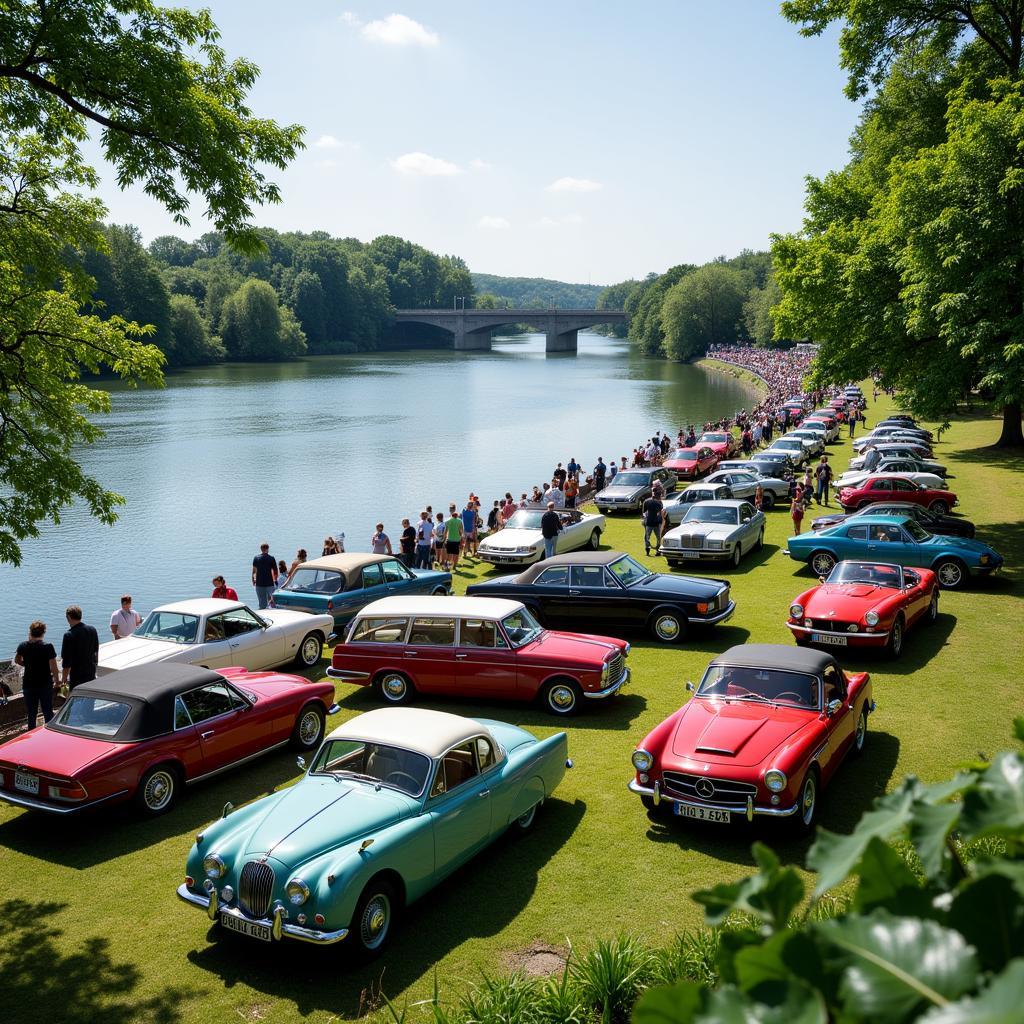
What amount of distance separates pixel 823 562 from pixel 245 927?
16.6 metres

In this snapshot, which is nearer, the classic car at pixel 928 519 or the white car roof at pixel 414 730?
the white car roof at pixel 414 730

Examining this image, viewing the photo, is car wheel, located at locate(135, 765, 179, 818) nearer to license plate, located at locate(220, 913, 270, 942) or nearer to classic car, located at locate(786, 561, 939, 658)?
license plate, located at locate(220, 913, 270, 942)

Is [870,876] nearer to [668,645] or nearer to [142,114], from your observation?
[142,114]

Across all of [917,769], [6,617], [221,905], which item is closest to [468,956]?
[221,905]

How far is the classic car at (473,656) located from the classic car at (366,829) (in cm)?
328

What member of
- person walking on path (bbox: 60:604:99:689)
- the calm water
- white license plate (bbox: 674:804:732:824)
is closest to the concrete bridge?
the calm water

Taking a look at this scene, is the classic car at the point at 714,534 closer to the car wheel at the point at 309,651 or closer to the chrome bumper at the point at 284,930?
the car wheel at the point at 309,651

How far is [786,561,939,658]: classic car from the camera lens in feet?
48.8

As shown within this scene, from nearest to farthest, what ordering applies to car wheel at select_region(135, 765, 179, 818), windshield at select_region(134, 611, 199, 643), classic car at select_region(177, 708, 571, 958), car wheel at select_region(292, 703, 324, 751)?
classic car at select_region(177, 708, 571, 958)
car wheel at select_region(135, 765, 179, 818)
car wheel at select_region(292, 703, 324, 751)
windshield at select_region(134, 611, 199, 643)

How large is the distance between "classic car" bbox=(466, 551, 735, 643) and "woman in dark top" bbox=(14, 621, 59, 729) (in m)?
8.02

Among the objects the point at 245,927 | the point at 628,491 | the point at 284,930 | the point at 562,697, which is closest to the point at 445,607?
the point at 562,697

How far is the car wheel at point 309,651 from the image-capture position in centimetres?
1623

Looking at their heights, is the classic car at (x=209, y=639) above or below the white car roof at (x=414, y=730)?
below

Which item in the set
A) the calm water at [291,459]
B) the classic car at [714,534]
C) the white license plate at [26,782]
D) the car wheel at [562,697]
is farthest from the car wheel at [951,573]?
the calm water at [291,459]
